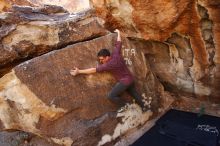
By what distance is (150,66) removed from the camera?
22.5 ft

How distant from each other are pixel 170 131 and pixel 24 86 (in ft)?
8.28

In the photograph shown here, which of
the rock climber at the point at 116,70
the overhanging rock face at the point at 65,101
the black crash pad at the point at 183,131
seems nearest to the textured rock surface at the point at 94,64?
the overhanging rock face at the point at 65,101

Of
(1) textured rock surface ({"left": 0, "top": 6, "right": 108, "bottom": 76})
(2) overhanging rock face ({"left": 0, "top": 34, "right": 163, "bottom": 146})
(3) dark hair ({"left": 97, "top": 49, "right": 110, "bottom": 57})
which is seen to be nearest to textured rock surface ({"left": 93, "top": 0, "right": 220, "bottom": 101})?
(1) textured rock surface ({"left": 0, "top": 6, "right": 108, "bottom": 76})

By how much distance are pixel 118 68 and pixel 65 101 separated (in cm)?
104

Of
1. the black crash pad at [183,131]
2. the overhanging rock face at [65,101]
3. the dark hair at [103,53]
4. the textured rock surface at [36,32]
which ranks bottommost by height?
the black crash pad at [183,131]

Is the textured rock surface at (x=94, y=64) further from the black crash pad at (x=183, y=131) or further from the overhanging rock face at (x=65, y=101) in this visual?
the black crash pad at (x=183, y=131)

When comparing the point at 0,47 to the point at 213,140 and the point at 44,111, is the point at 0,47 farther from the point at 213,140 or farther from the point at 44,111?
the point at 213,140

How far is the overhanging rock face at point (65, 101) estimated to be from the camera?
486 centimetres

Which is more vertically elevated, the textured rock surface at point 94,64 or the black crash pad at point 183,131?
the textured rock surface at point 94,64

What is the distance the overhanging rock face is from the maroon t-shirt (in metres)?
0.20

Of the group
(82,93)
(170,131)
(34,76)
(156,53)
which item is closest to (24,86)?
(34,76)

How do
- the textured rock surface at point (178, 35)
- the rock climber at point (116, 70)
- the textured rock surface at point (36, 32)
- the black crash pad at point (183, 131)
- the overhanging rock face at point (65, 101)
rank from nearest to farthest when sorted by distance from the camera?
the overhanging rock face at point (65, 101)
the black crash pad at point (183, 131)
the rock climber at point (116, 70)
the textured rock surface at point (178, 35)
the textured rock surface at point (36, 32)

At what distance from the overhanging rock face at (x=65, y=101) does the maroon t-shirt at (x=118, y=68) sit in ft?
0.66

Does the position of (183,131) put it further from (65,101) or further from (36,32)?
(36,32)
